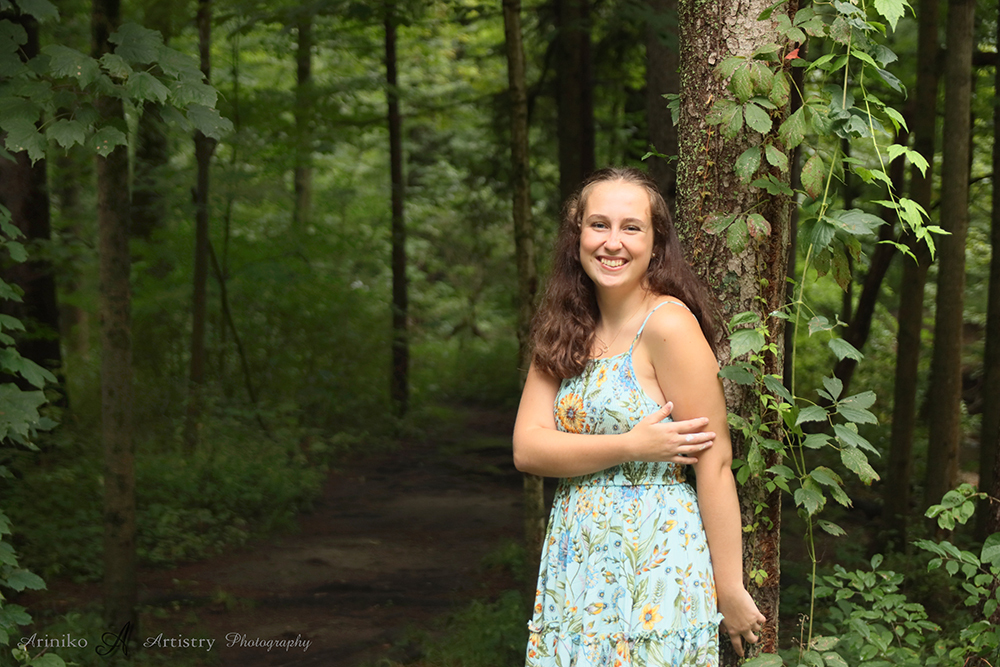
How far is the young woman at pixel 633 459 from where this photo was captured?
1981 mm

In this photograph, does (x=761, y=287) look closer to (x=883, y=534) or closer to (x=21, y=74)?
(x=21, y=74)

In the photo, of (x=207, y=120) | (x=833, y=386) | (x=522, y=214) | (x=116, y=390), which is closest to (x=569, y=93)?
(x=522, y=214)

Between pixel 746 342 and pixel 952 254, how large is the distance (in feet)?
17.7

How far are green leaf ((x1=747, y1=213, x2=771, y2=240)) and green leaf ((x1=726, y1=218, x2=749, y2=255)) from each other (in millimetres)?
17

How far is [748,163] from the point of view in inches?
84.0

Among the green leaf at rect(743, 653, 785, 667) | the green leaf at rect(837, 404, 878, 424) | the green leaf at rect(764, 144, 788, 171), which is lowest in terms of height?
the green leaf at rect(743, 653, 785, 667)

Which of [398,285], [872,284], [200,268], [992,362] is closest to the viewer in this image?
[992,362]

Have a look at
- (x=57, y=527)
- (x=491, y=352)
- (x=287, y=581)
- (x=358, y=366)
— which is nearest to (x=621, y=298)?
(x=287, y=581)

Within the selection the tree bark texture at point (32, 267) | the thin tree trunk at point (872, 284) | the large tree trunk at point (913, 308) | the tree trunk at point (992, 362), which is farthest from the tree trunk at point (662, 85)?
the tree bark texture at point (32, 267)

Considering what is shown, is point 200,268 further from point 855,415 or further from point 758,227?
point 855,415

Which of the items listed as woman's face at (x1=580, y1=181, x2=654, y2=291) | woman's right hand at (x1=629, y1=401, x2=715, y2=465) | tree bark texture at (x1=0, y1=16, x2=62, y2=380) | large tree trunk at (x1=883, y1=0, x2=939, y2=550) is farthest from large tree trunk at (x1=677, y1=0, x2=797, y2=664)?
tree bark texture at (x1=0, y1=16, x2=62, y2=380)

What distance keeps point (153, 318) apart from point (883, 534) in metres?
9.21

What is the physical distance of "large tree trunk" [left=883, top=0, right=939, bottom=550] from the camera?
6.72 m

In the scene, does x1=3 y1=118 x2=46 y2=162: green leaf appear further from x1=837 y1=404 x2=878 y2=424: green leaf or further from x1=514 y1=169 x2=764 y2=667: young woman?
x1=837 y1=404 x2=878 y2=424: green leaf
